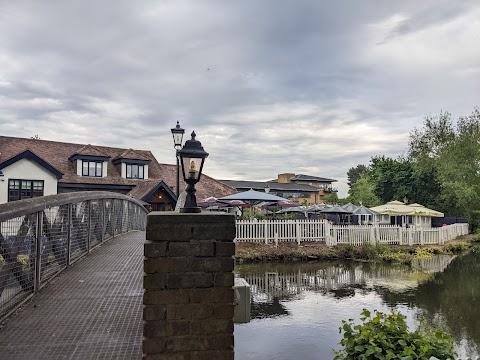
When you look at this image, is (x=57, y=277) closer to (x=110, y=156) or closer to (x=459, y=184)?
(x=110, y=156)

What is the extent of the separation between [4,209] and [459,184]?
39.3 m

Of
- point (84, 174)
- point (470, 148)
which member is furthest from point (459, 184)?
point (84, 174)

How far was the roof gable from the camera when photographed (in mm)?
25203

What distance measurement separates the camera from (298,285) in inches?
546

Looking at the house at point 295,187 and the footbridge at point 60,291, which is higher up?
the house at point 295,187

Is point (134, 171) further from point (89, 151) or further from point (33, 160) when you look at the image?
point (33, 160)

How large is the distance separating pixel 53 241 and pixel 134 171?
90.6 ft

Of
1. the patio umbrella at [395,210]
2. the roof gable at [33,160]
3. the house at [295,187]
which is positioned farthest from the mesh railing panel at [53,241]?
the house at [295,187]

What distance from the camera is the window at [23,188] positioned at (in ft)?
84.4

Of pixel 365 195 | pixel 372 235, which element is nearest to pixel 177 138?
pixel 372 235

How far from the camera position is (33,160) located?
26266 mm

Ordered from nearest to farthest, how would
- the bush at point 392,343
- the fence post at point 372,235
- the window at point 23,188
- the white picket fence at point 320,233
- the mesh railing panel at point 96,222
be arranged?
the bush at point 392,343
the mesh railing panel at point 96,222
the white picket fence at point 320,233
the fence post at point 372,235
the window at point 23,188

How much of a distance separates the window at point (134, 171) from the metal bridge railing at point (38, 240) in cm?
2447

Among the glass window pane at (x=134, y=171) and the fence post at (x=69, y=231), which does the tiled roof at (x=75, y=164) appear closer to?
the glass window pane at (x=134, y=171)
